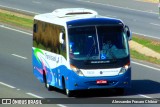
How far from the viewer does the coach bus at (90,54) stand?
947 inches

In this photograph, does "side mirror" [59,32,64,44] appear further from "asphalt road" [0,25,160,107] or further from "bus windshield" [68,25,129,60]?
"asphalt road" [0,25,160,107]

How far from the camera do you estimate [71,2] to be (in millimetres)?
64312

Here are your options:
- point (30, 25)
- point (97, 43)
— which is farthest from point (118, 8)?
point (97, 43)

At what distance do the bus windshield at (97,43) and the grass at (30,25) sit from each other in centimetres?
903

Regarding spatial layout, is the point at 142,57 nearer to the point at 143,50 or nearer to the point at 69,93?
the point at 143,50

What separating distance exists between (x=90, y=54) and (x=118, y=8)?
37795mm

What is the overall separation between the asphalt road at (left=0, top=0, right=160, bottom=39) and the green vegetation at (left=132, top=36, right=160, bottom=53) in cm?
657

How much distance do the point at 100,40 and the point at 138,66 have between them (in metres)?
8.69

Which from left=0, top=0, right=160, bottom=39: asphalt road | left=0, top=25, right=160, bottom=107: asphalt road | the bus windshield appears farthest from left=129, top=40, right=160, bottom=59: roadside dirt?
the bus windshield

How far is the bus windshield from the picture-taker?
24281 millimetres

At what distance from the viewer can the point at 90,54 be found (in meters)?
24.2

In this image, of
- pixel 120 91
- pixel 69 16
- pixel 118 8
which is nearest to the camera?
pixel 120 91

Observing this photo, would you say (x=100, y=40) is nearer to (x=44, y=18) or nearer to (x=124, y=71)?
(x=124, y=71)

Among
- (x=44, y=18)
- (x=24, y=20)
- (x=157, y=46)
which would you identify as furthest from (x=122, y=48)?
(x=24, y=20)
